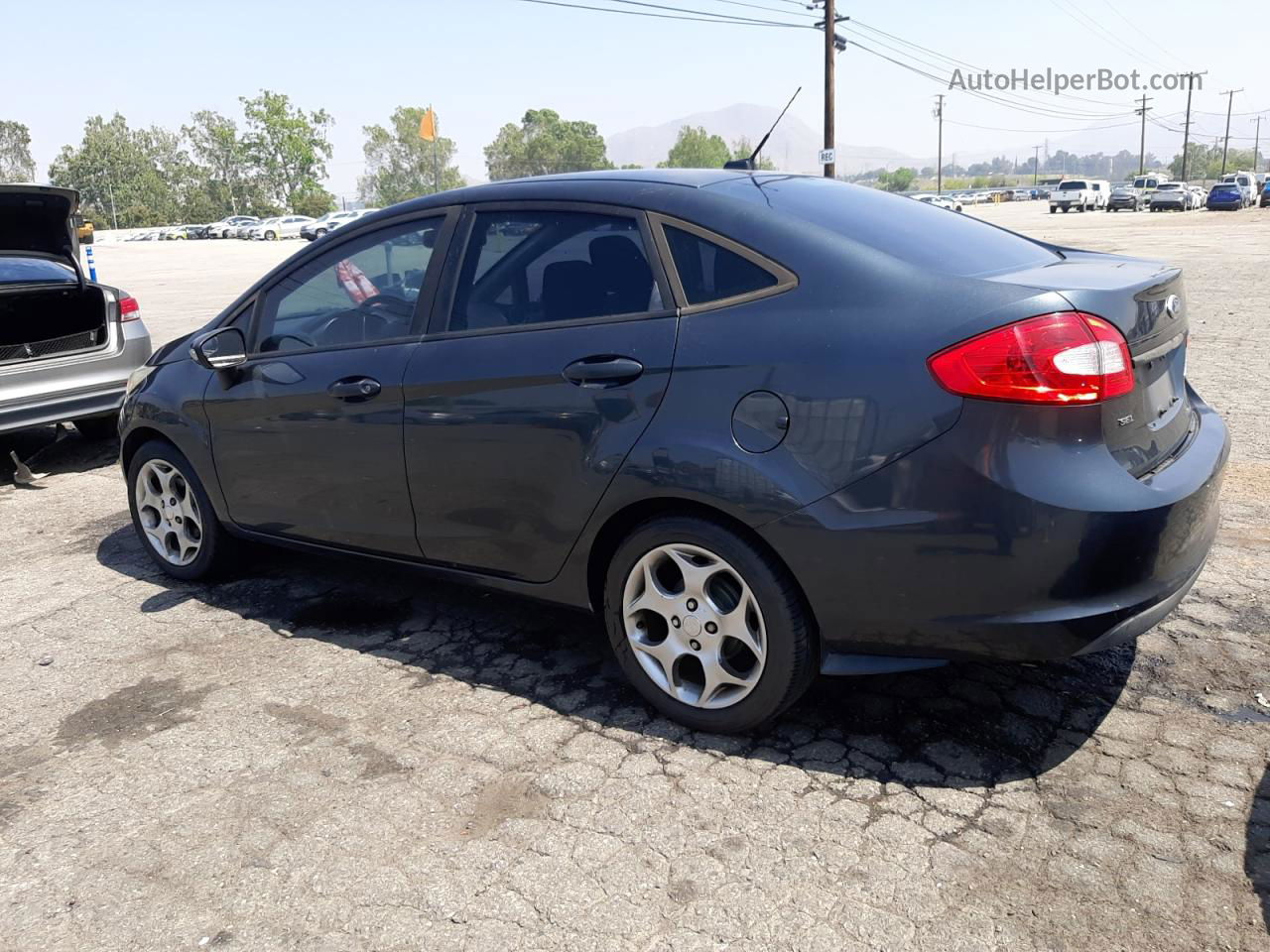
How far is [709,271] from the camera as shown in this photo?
313 centimetres

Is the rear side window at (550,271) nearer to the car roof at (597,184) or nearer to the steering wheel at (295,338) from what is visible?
the car roof at (597,184)

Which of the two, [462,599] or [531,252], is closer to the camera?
[531,252]

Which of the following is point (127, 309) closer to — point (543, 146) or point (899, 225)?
point (899, 225)

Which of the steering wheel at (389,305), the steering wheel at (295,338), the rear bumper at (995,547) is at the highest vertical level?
the steering wheel at (389,305)

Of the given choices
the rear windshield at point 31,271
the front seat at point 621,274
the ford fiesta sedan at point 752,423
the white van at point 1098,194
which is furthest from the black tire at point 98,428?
the white van at point 1098,194

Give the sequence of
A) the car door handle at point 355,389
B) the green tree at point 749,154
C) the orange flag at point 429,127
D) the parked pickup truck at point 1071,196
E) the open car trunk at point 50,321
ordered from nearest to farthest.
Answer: the car door handle at point 355,389
the green tree at point 749,154
the open car trunk at point 50,321
the orange flag at point 429,127
the parked pickup truck at point 1071,196

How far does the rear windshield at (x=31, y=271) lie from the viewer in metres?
7.07

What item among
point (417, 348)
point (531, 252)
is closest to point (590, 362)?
point (531, 252)

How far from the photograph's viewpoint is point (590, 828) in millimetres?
2826

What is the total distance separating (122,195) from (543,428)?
110025mm

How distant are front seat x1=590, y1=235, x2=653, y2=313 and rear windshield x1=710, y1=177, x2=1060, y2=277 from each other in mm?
355

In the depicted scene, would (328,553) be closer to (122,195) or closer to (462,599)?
(462,599)

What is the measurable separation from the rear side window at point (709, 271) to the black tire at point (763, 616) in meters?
0.66

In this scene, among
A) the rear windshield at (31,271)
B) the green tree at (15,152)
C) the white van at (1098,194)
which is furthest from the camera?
the green tree at (15,152)
